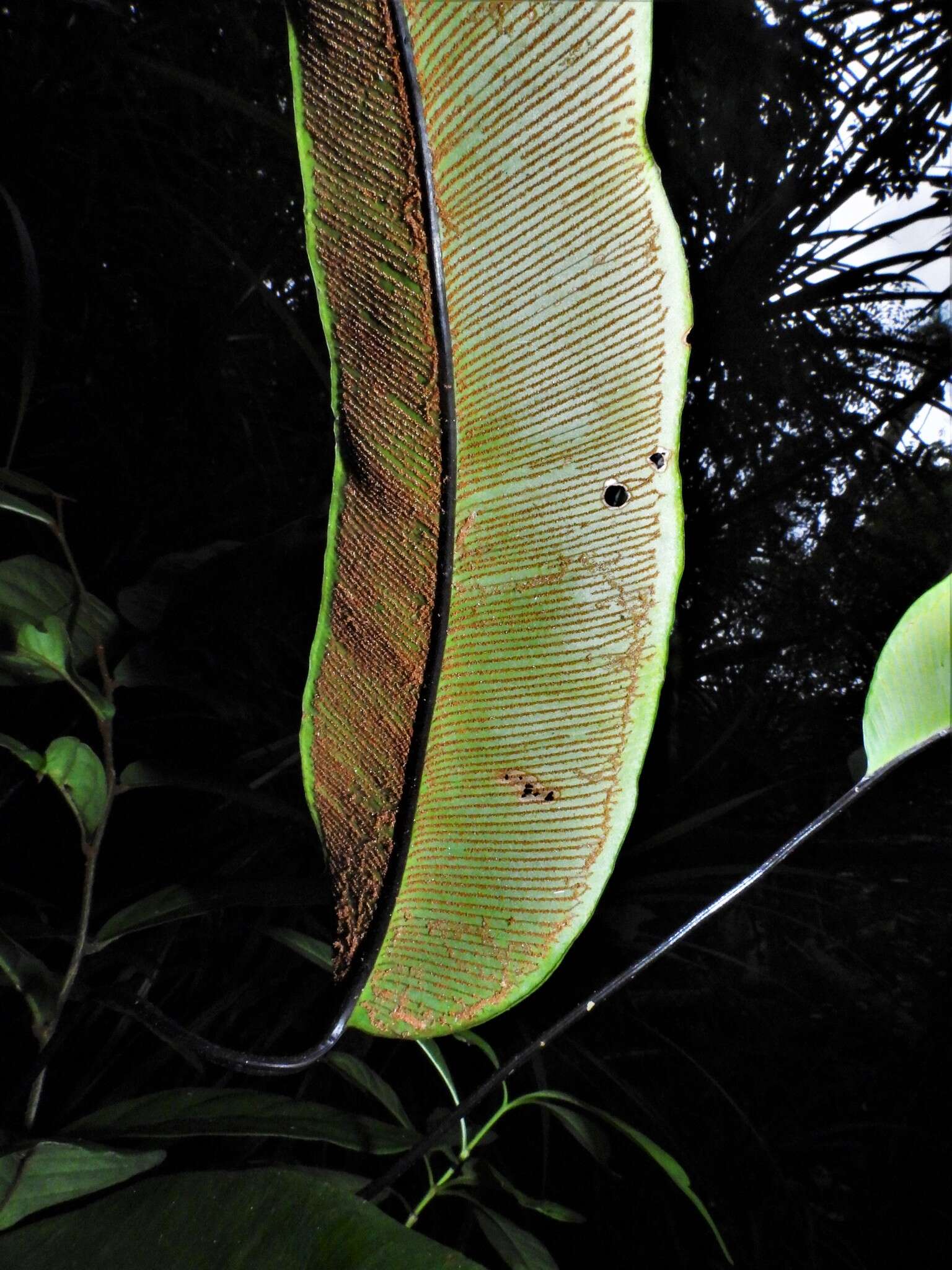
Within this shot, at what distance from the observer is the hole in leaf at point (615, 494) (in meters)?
0.22

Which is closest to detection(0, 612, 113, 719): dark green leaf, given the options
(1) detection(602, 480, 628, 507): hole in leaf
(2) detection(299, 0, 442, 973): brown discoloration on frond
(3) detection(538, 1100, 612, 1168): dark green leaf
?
(2) detection(299, 0, 442, 973): brown discoloration on frond

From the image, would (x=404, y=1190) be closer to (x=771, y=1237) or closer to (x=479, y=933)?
(x=771, y=1237)

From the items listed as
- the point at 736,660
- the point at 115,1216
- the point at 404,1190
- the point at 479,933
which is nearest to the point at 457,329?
the point at 479,933

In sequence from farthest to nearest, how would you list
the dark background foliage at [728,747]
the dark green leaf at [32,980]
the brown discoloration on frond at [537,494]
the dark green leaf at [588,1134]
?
the dark background foliage at [728,747], the dark green leaf at [588,1134], the dark green leaf at [32,980], the brown discoloration on frond at [537,494]

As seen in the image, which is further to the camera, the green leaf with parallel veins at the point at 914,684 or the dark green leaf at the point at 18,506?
the dark green leaf at the point at 18,506

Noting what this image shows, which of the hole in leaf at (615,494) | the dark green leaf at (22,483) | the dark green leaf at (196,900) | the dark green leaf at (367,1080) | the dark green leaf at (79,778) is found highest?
the dark green leaf at (22,483)

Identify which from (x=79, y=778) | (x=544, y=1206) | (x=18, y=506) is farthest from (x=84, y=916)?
(x=544, y=1206)

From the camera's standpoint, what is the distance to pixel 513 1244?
37 cm

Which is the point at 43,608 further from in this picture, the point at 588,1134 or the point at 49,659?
the point at 588,1134

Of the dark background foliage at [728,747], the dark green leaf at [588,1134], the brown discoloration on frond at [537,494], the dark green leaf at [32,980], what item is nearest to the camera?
the brown discoloration on frond at [537,494]

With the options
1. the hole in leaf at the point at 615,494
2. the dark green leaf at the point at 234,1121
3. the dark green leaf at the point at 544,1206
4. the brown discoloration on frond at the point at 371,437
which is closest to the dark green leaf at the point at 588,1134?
the dark green leaf at the point at 544,1206

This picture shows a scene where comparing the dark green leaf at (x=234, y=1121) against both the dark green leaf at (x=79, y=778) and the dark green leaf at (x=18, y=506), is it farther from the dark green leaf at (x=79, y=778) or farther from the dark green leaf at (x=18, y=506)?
the dark green leaf at (x=18, y=506)

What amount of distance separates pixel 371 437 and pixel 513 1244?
370mm

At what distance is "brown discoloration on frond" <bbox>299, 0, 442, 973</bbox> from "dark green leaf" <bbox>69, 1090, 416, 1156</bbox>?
0.25 ft
